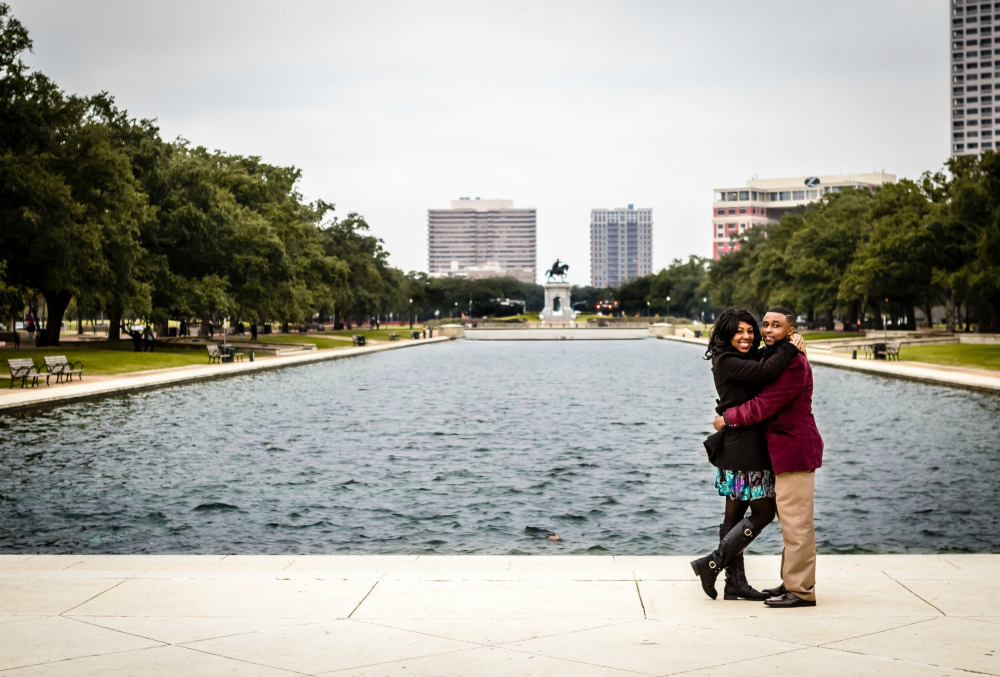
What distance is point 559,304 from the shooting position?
448 feet

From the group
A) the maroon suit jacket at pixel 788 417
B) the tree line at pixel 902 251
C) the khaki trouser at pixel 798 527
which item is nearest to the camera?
the maroon suit jacket at pixel 788 417

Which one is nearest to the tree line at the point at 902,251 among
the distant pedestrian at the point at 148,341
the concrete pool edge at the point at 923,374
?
the concrete pool edge at the point at 923,374

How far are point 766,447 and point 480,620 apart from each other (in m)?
2.43

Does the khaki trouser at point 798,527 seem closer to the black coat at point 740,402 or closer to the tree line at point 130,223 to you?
the black coat at point 740,402

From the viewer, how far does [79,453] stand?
17.4 m

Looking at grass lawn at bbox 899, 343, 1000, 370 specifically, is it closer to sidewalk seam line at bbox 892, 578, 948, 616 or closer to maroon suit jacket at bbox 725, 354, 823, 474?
sidewalk seam line at bbox 892, 578, 948, 616

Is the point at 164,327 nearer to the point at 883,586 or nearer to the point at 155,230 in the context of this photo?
the point at 155,230

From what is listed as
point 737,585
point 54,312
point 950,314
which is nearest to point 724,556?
point 737,585

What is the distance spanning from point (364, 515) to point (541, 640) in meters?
6.58

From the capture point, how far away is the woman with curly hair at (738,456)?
6941mm

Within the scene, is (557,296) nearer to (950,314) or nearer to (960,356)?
(950,314)

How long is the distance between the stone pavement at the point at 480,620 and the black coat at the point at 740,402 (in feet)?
3.46

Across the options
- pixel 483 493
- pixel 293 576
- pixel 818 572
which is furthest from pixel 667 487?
pixel 293 576

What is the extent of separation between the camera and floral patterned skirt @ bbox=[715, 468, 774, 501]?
7.02 m
